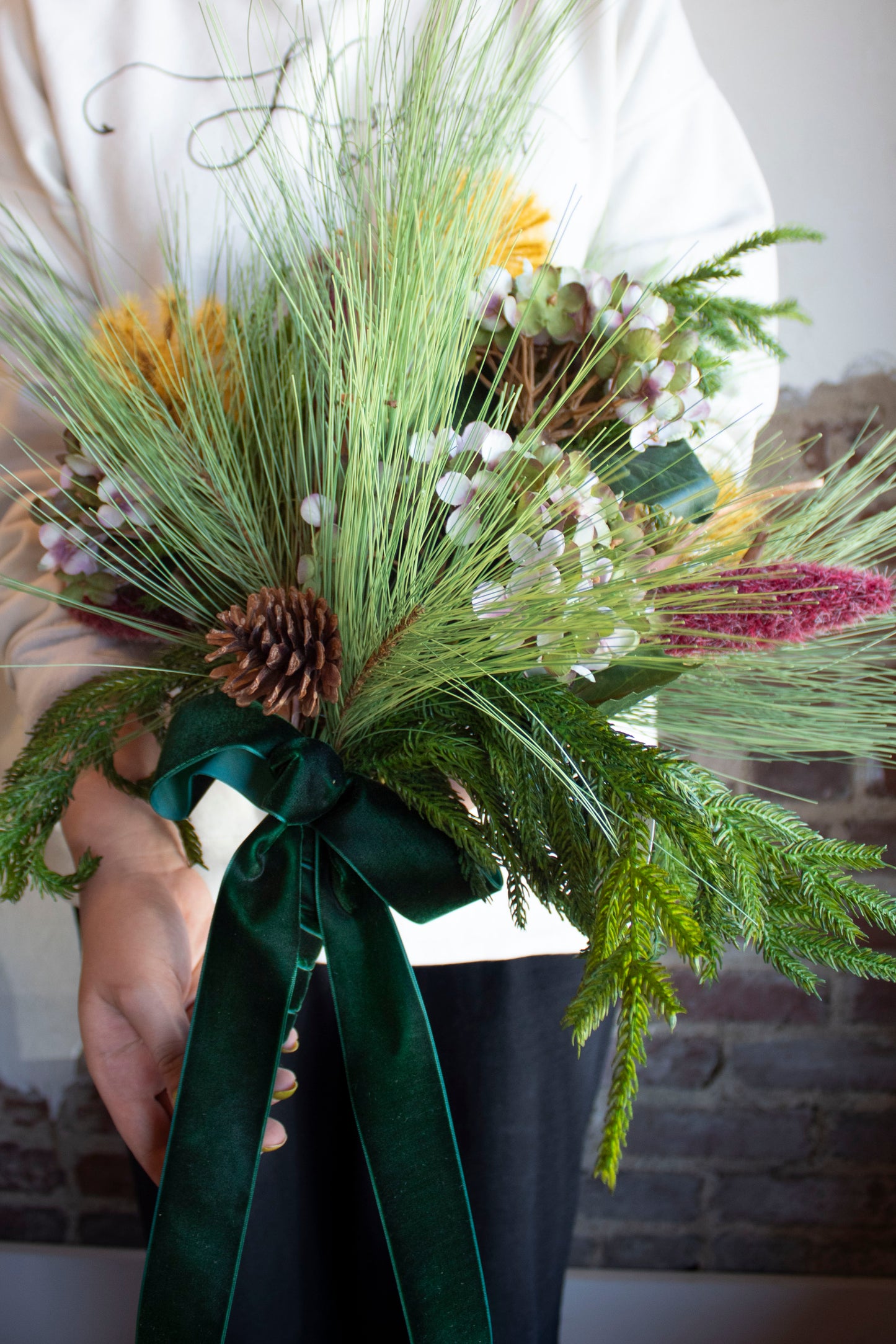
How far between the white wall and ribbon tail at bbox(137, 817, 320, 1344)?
617 millimetres

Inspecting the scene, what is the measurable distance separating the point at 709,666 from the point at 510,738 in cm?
9

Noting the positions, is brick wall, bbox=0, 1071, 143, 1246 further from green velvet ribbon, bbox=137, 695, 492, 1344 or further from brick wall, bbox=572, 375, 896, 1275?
green velvet ribbon, bbox=137, 695, 492, 1344

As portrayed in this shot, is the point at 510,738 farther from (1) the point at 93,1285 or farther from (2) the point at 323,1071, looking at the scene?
(1) the point at 93,1285

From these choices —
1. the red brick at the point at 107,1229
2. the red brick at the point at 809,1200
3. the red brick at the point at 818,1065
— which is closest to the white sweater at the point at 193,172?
the red brick at the point at 818,1065

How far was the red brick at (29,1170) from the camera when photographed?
2.93 feet

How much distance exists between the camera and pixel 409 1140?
34 centimetres

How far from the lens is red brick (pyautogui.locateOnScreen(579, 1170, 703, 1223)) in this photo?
88 cm

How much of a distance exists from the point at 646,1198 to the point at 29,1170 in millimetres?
635

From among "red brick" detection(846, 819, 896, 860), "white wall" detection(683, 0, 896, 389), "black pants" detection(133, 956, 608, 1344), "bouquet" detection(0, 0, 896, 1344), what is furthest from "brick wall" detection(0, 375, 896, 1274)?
"bouquet" detection(0, 0, 896, 1344)

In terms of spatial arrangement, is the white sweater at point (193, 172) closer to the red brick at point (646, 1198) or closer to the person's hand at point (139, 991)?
the person's hand at point (139, 991)

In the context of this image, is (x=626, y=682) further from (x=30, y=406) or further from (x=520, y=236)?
(x=30, y=406)

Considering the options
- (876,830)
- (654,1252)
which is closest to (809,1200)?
(654,1252)

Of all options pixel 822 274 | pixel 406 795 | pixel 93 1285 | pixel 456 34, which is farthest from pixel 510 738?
pixel 93 1285

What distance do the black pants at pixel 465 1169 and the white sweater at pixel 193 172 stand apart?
8cm
